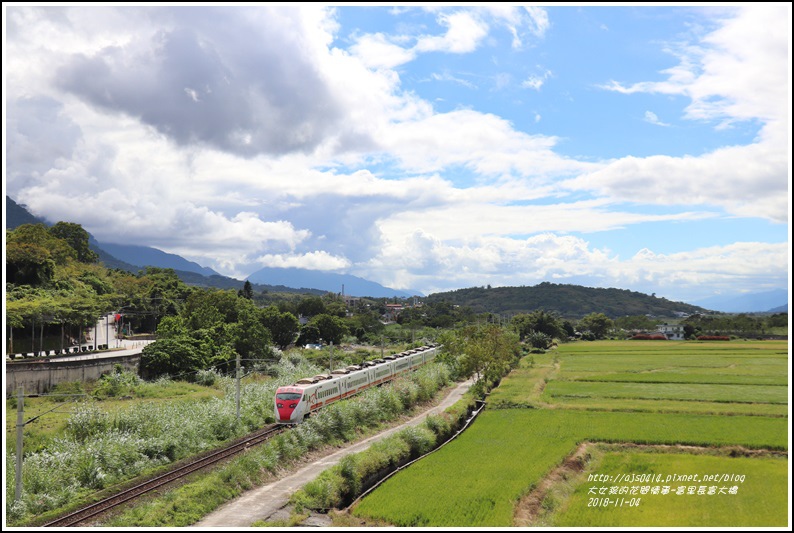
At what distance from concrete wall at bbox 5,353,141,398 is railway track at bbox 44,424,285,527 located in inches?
720

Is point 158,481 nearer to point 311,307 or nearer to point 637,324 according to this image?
point 311,307

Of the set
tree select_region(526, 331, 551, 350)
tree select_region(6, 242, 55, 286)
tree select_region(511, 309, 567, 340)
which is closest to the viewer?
tree select_region(6, 242, 55, 286)

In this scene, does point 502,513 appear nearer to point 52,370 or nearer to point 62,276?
point 52,370

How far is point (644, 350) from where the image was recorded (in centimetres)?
9775

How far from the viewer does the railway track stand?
2094cm

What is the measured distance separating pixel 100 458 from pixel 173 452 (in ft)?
12.0

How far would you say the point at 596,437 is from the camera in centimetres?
3350

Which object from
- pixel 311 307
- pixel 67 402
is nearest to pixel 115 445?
pixel 67 402

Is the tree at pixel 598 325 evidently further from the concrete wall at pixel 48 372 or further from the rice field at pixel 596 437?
the concrete wall at pixel 48 372

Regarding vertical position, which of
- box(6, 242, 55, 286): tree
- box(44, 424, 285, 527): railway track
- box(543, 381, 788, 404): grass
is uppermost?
box(6, 242, 55, 286): tree

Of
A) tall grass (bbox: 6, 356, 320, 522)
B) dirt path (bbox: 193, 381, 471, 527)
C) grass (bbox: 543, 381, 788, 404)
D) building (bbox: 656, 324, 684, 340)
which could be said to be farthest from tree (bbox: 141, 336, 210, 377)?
building (bbox: 656, 324, 684, 340)

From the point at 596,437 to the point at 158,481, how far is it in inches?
875

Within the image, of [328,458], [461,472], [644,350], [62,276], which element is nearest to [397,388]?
[328,458]

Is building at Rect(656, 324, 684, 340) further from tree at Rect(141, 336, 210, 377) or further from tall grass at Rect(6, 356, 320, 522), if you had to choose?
tall grass at Rect(6, 356, 320, 522)
